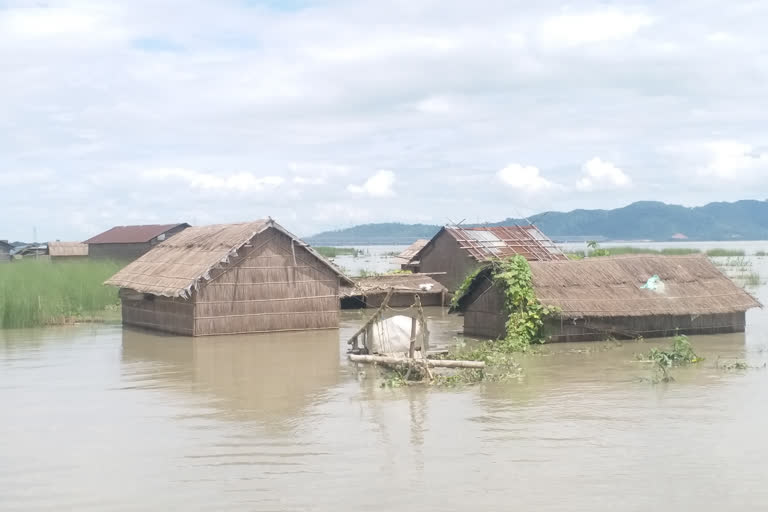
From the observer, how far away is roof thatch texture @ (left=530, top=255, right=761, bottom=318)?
693 inches

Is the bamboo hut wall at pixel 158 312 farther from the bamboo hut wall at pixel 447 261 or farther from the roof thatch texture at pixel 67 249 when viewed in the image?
the roof thatch texture at pixel 67 249

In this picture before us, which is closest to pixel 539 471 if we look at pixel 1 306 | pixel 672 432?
pixel 672 432

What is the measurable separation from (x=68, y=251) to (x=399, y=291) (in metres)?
23.5

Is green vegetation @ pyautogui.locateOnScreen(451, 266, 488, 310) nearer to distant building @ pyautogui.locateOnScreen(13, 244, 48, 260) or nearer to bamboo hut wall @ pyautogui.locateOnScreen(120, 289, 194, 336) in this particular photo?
bamboo hut wall @ pyautogui.locateOnScreen(120, 289, 194, 336)

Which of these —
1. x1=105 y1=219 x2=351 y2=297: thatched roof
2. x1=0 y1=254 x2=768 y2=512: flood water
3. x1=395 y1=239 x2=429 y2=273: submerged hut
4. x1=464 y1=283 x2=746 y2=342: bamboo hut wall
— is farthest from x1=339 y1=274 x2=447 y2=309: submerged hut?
x1=0 y1=254 x2=768 y2=512: flood water

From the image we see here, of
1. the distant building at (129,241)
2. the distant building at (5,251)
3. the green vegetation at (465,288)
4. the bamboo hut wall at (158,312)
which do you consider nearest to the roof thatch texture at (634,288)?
the green vegetation at (465,288)

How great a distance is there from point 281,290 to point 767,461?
512 inches

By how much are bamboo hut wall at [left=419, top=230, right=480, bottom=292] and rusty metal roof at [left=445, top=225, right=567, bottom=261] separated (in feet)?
1.11

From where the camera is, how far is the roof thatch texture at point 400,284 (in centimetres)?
2550

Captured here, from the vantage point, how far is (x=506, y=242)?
2825 cm

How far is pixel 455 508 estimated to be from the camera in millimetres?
7426

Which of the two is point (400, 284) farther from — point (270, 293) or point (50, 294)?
point (50, 294)

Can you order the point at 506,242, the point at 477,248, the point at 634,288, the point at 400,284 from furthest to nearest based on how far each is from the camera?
the point at 506,242
the point at 477,248
the point at 400,284
the point at 634,288

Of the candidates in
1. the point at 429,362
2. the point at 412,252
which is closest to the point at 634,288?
the point at 429,362
